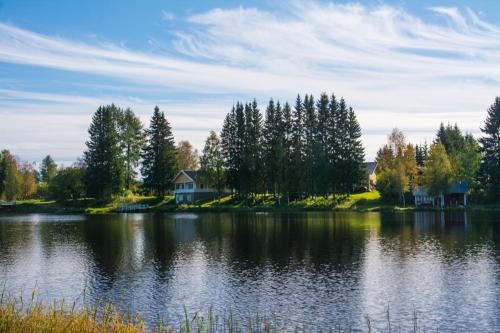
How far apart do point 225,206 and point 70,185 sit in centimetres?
4045

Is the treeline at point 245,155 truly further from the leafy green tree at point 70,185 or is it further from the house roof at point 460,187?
the house roof at point 460,187

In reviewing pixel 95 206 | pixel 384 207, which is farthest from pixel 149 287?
pixel 95 206

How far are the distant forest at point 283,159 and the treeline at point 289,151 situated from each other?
0.20 meters

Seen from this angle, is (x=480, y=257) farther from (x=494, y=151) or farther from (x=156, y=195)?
(x=156, y=195)

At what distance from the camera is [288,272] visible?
1391 inches

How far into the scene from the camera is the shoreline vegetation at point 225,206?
97938mm

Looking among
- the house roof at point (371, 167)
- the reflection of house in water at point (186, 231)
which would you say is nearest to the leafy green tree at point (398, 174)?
the house roof at point (371, 167)

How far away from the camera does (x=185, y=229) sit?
6831 centimetres

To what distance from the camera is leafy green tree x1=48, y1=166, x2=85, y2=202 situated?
126 m

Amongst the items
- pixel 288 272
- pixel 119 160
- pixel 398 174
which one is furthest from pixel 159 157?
pixel 288 272

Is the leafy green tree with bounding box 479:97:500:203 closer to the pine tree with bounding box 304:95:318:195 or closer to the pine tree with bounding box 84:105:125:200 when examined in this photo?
the pine tree with bounding box 304:95:318:195

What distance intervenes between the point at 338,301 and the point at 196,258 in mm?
18255

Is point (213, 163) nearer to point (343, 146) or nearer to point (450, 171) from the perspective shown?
point (343, 146)

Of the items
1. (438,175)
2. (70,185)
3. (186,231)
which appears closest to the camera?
(186,231)
